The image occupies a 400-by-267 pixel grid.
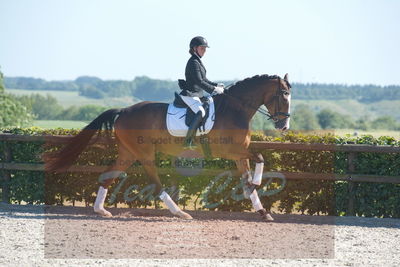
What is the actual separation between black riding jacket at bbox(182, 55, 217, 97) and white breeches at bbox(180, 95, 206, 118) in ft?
0.39

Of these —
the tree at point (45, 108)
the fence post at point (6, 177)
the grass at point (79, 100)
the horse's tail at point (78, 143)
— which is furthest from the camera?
the grass at point (79, 100)

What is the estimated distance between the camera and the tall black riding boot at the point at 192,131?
10492 mm

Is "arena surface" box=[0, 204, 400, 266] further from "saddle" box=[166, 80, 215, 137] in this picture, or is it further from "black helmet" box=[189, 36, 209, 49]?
"black helmet" box=[189, 36, 209, 49]

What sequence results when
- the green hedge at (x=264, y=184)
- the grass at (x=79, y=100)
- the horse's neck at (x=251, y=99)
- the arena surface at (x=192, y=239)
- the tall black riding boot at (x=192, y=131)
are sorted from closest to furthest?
the arena surface at (x=192, y=239) < the tall black riding boot at (x=192, y=131) < the horse's neck at (x=251, y=99) < the green hedge at (x=264, y=184) < the grass at (x=79, y=100)

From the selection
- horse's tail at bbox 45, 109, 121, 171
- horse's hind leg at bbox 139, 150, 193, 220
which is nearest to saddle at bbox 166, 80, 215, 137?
horse's hind leg at bbox 139, 150, 193, 220

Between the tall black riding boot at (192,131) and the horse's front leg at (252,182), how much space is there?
0.91 meters

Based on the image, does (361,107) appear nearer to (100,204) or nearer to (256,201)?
(256,201)

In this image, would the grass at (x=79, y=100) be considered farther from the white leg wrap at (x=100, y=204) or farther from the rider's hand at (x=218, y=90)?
the rider's hand at (x=218, y=90)

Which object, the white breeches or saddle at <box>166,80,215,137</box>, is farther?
saddle at <box>166,80,215,137</box>

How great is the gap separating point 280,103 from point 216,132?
49.7 inches

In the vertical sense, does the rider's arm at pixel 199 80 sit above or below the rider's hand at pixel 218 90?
above

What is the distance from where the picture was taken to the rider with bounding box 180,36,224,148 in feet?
34.5

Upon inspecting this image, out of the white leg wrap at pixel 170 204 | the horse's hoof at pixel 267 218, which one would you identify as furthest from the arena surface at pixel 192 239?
the white leg wrap at pixel 170 204

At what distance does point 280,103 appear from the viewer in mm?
10789
